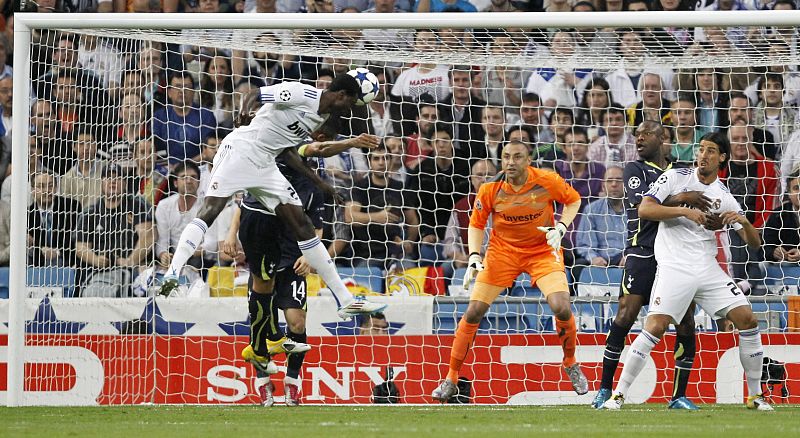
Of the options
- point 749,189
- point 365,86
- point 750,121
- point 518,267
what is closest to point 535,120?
point 750,121

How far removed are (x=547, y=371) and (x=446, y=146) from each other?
2939 mm

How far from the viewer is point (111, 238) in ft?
38.2

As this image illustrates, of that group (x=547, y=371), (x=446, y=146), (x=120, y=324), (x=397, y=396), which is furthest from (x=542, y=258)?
(x=120, y=324)

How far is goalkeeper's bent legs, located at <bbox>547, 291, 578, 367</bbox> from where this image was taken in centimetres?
1008

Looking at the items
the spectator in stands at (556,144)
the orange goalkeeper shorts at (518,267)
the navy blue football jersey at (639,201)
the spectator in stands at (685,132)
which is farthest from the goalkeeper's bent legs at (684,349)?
the spectator in stands at (556,144)

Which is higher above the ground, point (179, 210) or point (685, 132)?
point (685, 132)

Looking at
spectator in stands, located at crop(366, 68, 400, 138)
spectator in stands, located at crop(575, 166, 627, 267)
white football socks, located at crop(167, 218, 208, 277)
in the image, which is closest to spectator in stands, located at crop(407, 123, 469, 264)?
spectator in stands, located at crop(366, 68, 400, 138)

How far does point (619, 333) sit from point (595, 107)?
403cm

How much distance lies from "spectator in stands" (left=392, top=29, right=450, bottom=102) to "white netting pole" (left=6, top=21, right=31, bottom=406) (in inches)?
186

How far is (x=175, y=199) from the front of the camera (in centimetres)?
1280

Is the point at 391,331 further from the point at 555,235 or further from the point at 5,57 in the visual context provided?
the point at 5,57

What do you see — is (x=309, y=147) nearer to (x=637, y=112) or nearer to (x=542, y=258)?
(x=542, y=258)

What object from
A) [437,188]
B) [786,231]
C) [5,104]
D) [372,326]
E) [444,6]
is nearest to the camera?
[372,326]

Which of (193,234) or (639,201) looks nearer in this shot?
(193,234)
